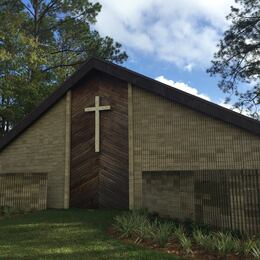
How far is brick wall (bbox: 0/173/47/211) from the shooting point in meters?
14.9

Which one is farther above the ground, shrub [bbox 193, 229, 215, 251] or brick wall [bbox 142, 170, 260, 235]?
brick wall [bbox 142, 170, 260, 235]

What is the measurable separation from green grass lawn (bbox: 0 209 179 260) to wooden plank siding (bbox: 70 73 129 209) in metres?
1.83

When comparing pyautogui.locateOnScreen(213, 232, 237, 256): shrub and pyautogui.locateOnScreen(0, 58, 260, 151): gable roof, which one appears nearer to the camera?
pyautogui.locateOnScreen(213, 232, 237, 256): shrub

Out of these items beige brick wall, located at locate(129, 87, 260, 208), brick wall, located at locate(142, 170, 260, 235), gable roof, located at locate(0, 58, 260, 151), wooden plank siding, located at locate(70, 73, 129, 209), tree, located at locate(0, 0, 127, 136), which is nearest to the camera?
brick wall, located at locate(142, 170, 260, 235)

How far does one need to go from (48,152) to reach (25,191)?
204 centimetres

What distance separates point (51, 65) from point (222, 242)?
2403 centimetres

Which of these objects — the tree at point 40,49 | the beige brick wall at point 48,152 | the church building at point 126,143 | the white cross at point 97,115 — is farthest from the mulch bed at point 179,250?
the tree at point 40,49

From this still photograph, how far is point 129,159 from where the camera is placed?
14.7m

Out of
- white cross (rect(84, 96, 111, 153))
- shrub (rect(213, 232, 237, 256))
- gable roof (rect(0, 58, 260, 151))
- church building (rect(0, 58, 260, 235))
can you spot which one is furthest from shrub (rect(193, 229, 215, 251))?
white cross (rect(84, 96, 111, 153))

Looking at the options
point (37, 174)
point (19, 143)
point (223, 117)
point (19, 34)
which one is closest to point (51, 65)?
point (19, 34)

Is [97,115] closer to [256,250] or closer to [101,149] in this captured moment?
[101,149]

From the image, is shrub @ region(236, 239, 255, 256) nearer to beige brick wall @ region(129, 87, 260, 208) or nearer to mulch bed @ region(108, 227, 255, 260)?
mulch bed @ region(108, 227, 255, 260)

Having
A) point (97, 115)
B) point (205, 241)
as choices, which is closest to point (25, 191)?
point (97, 115)

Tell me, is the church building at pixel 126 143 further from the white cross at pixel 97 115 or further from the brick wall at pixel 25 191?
the brick wall at pixel 25 191
